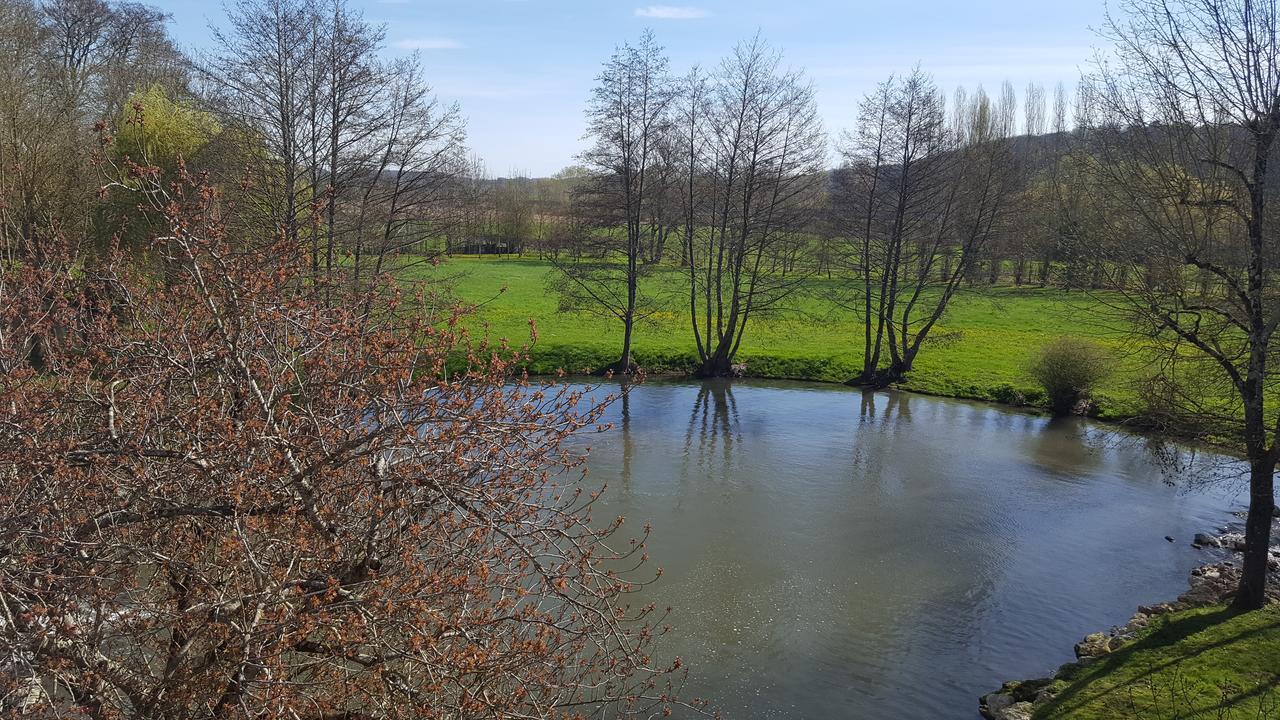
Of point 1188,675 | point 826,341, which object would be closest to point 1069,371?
point 826,341

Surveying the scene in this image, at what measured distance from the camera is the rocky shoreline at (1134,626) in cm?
887

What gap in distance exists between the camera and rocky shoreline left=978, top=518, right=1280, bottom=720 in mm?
8867

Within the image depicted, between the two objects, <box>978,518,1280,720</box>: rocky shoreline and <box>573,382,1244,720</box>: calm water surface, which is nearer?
<box>978,518,1280,720</box>: rocky shoreline

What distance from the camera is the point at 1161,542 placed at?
13953 mm

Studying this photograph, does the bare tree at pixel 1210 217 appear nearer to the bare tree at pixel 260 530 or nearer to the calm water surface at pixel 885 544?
the calm water surface at pixel 885 544

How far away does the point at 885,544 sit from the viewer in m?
13.5

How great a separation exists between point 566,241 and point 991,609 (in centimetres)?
1878

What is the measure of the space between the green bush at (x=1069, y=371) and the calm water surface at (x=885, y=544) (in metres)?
0.74

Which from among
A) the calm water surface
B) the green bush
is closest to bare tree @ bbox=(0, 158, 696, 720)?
the calm water surface

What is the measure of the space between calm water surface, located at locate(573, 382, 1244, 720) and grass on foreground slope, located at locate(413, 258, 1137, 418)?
3.39m

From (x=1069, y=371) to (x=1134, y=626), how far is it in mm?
13044

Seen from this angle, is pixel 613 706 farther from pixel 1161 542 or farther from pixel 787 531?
pixel 1161 542

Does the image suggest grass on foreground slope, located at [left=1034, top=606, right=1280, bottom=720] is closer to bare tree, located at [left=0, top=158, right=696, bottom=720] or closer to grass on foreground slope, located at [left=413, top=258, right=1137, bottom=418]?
bare tree, located at [left=0, top=158, right=696, bottom=720]

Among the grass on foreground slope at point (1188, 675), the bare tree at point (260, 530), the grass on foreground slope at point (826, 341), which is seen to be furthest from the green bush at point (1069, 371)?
the bare tree at point (260, 530)
